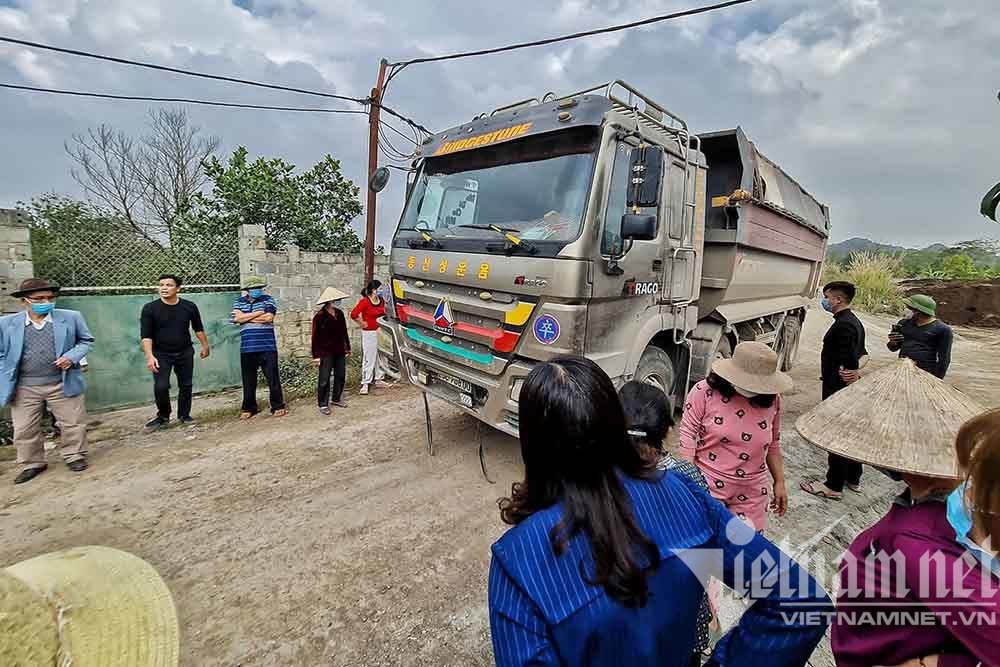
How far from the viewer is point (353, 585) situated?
8.41ft

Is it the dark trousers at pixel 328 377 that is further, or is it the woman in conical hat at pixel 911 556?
the dark trousers at pixel 328 377

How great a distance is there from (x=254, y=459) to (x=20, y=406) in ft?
5.67

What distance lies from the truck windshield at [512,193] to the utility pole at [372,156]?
3820 mm

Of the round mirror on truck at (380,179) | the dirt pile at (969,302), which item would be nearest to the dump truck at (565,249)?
the round mirror on truck at (380,179)

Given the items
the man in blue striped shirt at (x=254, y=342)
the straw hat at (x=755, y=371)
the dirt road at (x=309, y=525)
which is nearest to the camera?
the straw hat at (x=755, y=371)

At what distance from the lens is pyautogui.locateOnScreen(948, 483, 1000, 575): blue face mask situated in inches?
35.2

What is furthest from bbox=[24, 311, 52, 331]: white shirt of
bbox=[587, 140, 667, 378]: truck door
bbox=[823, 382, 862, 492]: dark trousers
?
bbox=[823, 382, 862, 492]: dark trousers

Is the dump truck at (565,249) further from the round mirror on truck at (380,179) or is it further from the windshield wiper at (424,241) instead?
the round mirror on truck at (380,179)

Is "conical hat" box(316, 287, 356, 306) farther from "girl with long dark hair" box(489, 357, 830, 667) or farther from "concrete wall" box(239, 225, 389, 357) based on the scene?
"girl with long dark hair" box(489, 357, 830, 667)

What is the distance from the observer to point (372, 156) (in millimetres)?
7984

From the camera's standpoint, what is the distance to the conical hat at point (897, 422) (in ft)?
4.02

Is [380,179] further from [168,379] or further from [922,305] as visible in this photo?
[922,305]

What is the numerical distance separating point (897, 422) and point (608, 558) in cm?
112

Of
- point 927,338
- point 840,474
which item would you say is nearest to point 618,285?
point 840,474
